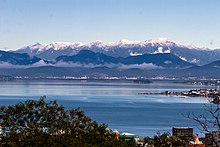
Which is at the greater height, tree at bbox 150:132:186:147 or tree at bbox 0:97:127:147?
tree at bbox 0:97:127:147

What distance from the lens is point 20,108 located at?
10555 mm

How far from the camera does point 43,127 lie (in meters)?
10.4

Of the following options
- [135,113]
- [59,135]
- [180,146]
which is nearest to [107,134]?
[59,135]

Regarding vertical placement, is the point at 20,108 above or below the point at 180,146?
above

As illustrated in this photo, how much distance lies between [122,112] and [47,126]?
4199 cm

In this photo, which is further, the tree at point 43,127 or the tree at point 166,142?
the tree at point 166,142

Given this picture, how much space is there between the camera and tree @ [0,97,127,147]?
→ 32.9 ft

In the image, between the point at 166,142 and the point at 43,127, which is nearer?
the point at 43,127

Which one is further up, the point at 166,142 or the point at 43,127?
the point at 43,127

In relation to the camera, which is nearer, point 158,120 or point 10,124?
point 10,124

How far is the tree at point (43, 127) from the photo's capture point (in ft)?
32.9

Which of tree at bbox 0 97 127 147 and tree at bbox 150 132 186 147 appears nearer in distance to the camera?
tree at bbox 0 97 127 147

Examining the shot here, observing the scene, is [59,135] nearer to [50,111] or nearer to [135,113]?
[50,111]

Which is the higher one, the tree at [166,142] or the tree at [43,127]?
the tree at [43,127]
